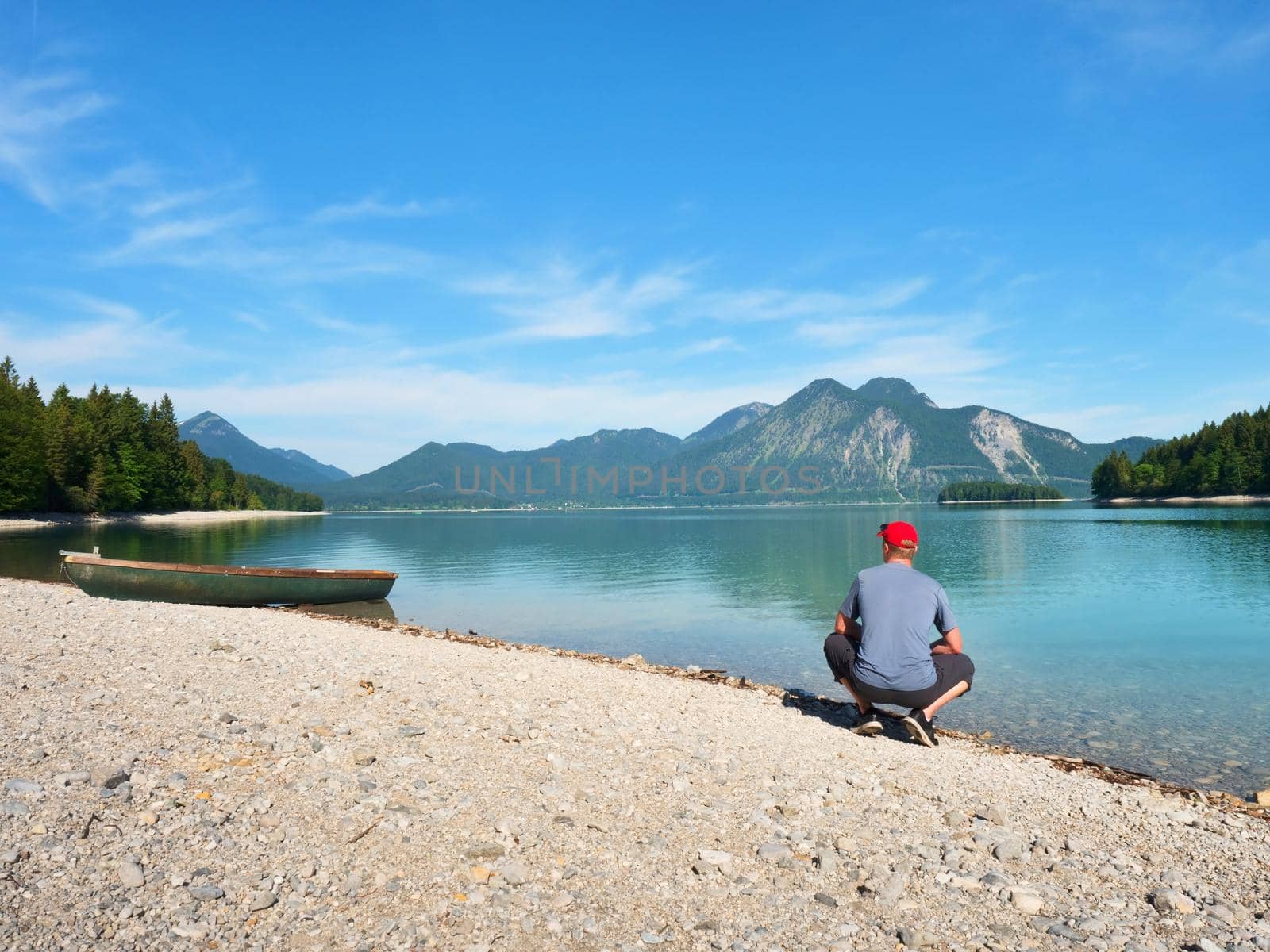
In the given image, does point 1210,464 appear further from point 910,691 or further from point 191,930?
point 191,930

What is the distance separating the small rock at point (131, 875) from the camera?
5188 millimetres

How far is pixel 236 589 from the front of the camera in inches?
1112

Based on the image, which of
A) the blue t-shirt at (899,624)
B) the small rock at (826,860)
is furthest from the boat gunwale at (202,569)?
the small rock at (826,860)

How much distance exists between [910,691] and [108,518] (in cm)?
13618

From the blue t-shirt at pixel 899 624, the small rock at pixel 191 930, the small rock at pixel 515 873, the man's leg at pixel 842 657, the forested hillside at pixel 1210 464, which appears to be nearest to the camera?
the small rock at pixel 191 930

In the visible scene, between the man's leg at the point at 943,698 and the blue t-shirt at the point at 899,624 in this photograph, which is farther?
the man's leg at the point at 943,698

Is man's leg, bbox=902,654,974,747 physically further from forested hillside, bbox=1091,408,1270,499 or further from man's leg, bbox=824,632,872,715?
forested hillside, bbox=1091,408,1270,499

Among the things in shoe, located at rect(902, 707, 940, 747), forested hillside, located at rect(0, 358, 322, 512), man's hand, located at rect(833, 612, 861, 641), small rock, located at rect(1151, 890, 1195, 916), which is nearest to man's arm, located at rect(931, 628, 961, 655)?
shoe, located at rect(902, 707, 940, 747)

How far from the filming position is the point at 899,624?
10.1 m

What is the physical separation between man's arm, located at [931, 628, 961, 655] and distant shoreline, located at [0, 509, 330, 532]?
105 meters

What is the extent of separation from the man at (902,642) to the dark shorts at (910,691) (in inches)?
0.4

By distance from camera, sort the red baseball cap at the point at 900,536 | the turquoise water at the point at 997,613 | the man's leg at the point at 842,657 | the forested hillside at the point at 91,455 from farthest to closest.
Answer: the forested hillside at the point at 91,455 → the turquoise water at the point at 997,613 → the man's leg at the point at 842,657 → the red baseball cap at the point at 900,536

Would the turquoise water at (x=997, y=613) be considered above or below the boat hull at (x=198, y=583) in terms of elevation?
below

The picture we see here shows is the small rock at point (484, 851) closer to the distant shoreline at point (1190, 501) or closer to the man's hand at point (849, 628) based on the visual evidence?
the man's hand at point (849, 628)
